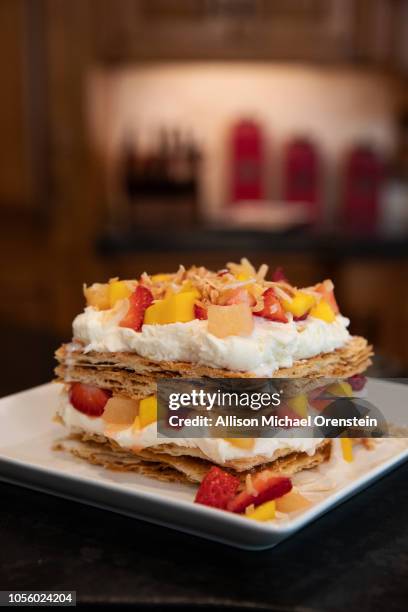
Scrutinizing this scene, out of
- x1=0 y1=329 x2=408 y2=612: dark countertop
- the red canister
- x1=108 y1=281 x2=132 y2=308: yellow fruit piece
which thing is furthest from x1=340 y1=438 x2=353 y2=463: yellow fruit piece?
the red canister

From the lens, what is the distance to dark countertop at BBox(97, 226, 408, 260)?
3.57m

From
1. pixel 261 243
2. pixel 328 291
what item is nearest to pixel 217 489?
pixel 328 291

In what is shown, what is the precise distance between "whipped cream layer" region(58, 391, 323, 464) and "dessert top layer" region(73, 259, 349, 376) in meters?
0.10

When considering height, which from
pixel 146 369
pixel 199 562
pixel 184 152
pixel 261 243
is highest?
pixel 184 152

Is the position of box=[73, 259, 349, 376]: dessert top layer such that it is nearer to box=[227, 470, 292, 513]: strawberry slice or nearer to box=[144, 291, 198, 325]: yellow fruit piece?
box=[144, 291, 198, 325]: yellow fruit piece

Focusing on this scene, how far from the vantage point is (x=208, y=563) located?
89 centimetres

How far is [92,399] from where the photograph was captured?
1224 mm

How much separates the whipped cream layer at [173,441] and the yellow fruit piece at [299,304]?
169mm

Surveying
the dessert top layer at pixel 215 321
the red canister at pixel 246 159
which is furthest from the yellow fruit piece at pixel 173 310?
the red canister at pixel 246 159

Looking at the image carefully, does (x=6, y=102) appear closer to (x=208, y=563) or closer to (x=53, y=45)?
(x=53, y=45)

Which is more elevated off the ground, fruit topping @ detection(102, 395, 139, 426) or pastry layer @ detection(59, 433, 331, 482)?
fruit topping @ detection(102, 395, 139, 426)

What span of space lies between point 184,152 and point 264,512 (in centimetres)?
338

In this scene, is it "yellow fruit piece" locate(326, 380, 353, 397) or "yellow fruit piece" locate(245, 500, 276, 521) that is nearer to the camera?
"yellow fruit piece" locate(245, 500, 276, 521)

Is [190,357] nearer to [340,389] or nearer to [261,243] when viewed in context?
[340,389]
